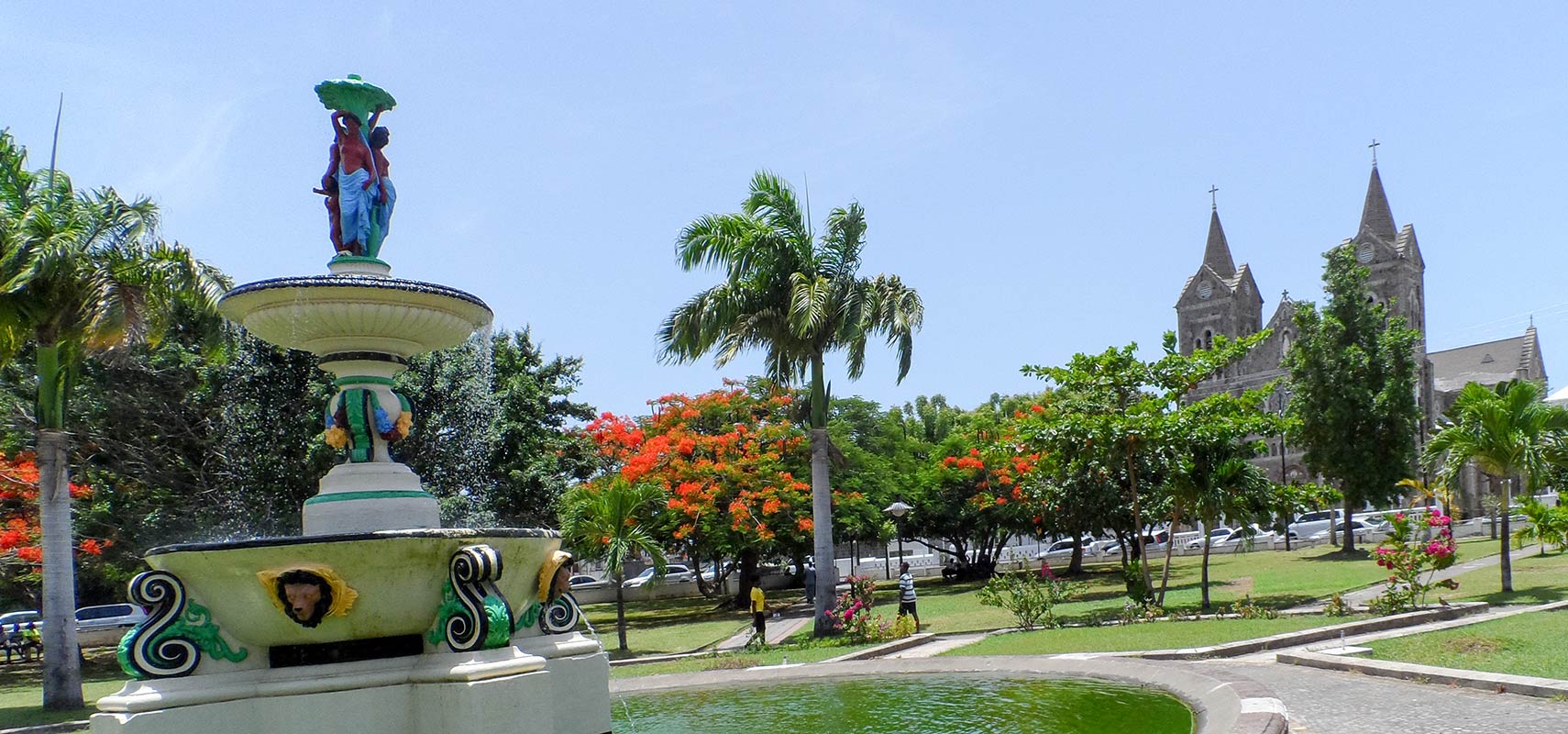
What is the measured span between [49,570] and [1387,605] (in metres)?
19.7

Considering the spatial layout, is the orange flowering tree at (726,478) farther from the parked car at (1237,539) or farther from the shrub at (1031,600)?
the parked car at (1237,539)

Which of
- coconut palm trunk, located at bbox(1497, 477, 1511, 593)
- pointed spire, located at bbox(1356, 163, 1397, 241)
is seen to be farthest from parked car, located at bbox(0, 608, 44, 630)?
pointed spire, located at bbox(1356, 163, 1397, 241)

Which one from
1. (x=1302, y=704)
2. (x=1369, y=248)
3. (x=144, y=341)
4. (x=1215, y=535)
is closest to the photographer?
(x=1302, y=704)

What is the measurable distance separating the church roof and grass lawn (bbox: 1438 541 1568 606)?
61.6 metres

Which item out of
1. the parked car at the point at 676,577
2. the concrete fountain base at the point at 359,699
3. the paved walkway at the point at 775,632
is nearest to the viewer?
the concrete fountain base at the point at 359,699

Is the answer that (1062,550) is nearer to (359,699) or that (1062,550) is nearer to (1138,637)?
(1138,637)

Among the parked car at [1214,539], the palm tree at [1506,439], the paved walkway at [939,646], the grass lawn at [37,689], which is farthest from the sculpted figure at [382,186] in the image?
the parked car at [1214,539]

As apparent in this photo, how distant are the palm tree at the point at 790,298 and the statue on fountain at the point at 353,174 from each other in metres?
10.4

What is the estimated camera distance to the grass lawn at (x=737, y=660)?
15891 mm

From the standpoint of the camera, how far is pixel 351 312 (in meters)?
8.54

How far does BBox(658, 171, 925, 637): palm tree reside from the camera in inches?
773

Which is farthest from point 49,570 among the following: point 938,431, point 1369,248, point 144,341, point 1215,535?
point 1369,248

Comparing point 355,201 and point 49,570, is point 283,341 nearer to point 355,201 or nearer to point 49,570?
point 355,201

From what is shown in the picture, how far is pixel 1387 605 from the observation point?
56.6 feet
